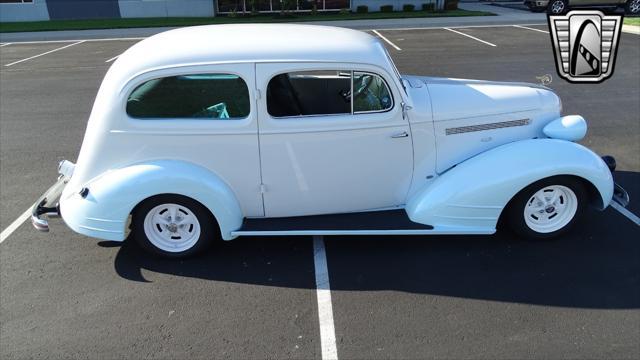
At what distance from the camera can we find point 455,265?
411 centimetres

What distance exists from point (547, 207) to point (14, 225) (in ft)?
17.8

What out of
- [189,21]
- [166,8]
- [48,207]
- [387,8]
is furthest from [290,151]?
[166,8]

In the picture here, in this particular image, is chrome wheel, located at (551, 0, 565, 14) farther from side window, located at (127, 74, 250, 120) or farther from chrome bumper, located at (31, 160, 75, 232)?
chrome bumper, located at (31, 160, 75, 232)

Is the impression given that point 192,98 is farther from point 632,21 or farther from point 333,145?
point 632,21

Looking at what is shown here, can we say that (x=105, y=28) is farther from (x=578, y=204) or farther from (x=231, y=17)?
(x=578, y=204)

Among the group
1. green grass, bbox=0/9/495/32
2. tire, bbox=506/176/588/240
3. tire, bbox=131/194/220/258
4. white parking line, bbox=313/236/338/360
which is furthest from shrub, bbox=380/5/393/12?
tire, bbox=131/194/220/258

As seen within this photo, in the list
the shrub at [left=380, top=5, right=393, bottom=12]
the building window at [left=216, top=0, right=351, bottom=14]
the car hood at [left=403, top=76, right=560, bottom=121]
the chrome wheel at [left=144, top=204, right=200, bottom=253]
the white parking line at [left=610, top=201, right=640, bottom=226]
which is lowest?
the white parking line at [left=610, top=201, right=640, bottom=226]

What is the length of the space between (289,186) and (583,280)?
2.62 meters

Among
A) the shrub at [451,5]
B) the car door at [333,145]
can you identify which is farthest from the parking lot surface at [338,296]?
the shrub at [451,5]

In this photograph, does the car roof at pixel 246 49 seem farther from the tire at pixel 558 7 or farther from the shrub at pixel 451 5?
the shrub at pixel 451 5

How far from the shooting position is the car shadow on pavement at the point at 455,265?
149 inches

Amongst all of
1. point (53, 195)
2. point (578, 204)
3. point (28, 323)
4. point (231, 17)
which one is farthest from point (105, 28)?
point (578, 204)

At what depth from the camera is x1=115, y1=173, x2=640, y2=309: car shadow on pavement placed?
3.78 metres

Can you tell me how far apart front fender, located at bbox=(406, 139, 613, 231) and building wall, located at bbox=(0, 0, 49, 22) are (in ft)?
84.1
